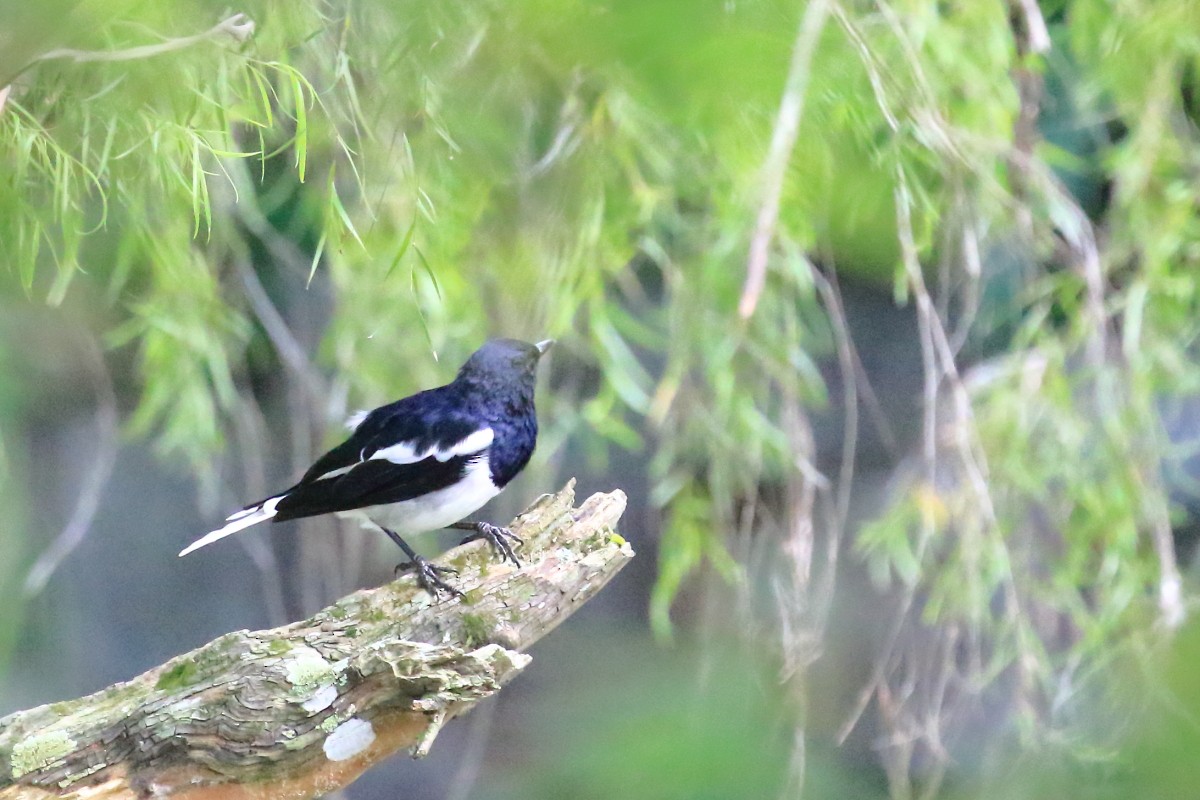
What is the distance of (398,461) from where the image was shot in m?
1.52

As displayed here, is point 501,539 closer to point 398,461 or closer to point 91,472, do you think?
point 398,461

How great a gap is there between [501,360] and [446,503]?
21cm

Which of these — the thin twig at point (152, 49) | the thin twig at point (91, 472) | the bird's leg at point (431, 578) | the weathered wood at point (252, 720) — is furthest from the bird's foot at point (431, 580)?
the thin twig at point (91, 472)

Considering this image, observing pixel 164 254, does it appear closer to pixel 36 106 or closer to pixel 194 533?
pixel 36 106

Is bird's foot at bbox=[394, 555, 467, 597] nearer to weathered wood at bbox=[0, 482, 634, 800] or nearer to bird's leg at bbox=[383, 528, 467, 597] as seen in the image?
bird's leg at bbox=[383, 528, 467, 597]

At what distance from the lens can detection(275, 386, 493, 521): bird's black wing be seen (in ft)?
4.92

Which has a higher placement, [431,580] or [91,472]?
[431,580]

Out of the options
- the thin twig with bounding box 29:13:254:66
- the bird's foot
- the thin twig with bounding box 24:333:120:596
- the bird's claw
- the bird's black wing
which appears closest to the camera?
the thin twig with bounding box 29:13:254:66

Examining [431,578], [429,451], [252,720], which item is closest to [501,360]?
[429,451]

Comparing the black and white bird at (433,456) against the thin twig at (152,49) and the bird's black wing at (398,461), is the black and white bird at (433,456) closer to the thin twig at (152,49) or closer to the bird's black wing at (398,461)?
the bird's black wing at (398,461)

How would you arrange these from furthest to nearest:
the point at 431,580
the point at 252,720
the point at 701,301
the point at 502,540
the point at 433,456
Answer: the point at 701,301 < the point at 433,456 < the point at 502,540 < the point at 431,580 < the point at 252,720

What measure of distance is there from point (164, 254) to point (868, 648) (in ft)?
7.38

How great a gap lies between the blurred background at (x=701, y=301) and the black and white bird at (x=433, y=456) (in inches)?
4.1

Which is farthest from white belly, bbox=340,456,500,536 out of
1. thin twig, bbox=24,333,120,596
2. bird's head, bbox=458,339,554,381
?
thin twig, bbox=24,333,120,596
